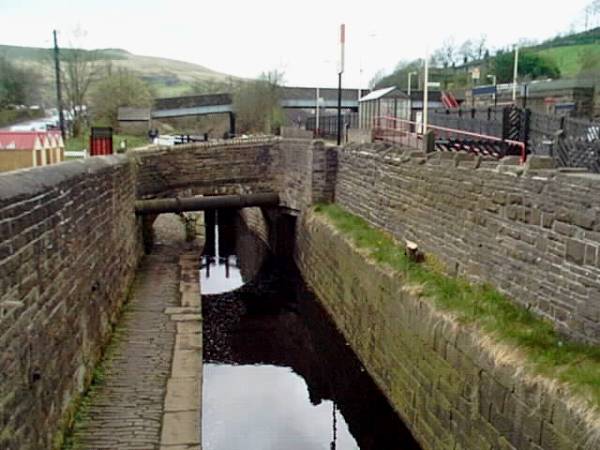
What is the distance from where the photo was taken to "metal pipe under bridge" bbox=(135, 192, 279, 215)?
17.2 m

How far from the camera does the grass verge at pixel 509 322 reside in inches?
218

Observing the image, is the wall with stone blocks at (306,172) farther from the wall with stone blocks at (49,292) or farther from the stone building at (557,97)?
the stone building at (557,97)

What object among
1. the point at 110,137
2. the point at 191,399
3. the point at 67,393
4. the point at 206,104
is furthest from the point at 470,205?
the point at 206,104

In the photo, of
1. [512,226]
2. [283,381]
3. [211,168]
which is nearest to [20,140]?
[283,381]

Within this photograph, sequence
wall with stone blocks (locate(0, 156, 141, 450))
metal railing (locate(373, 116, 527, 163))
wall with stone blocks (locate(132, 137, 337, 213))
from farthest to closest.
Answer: wall with stone blocks (locate(132, 137, 337, 213))
metal railing (locate(373, 116, 527, 163))
wall with stone blocks (locate(0, 156, 141, 450))

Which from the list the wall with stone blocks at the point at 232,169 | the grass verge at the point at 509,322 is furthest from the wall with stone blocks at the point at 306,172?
the grass verge at the point at 509,322

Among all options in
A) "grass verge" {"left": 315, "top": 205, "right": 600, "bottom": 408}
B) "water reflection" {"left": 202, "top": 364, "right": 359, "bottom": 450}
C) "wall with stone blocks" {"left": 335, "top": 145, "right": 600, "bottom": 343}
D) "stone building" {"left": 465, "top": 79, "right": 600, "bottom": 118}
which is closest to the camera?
"grass verge" {"left": 315, "top": 205, "right": 600, "bottom": 408}

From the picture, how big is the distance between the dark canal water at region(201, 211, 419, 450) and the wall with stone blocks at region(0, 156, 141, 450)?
8.09 ft

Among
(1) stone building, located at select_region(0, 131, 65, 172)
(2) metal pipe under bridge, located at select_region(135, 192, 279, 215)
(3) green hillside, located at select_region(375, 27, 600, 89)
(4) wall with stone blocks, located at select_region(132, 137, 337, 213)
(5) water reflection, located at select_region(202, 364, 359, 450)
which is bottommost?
(5) water reflection, located at select_region(202, 364, 359, 450)

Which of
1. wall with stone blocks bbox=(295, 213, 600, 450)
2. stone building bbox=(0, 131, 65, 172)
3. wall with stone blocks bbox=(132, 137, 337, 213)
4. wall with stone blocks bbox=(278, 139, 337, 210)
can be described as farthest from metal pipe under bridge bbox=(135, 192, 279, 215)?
stone building bbox=(0, 131, 65, 172)

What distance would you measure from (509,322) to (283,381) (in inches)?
224

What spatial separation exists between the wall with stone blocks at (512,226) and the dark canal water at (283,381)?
2651 millimetres

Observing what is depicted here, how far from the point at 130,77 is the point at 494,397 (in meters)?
43.9

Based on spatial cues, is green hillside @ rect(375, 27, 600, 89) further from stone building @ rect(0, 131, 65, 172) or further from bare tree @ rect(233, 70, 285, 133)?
stone building @ rect(0, 131, 65, 172)
